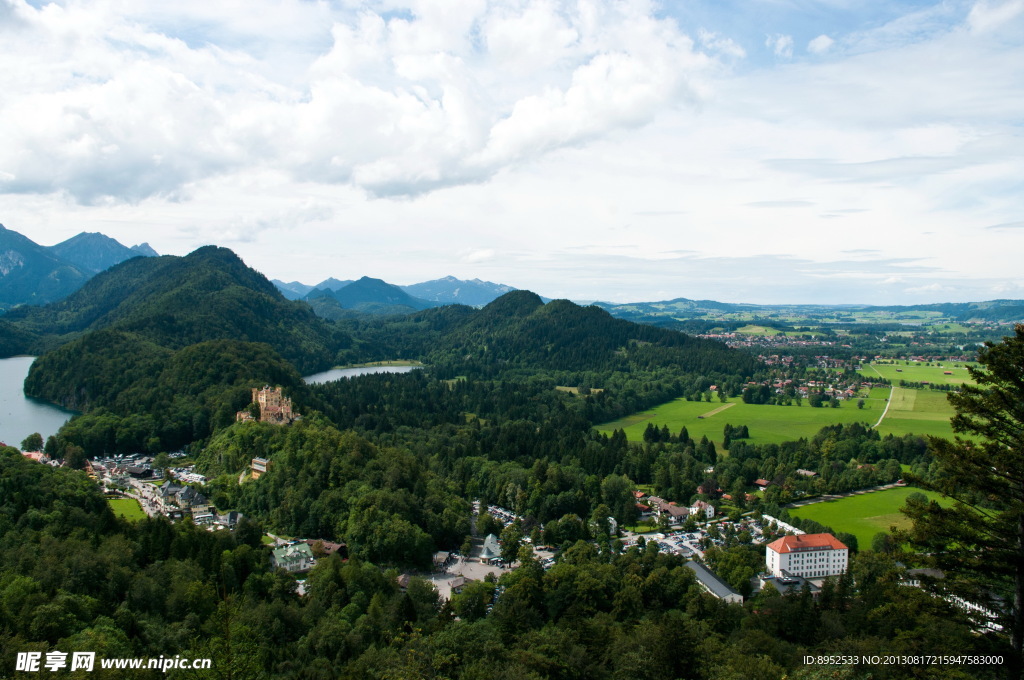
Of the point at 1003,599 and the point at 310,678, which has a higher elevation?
the point at 1003,599

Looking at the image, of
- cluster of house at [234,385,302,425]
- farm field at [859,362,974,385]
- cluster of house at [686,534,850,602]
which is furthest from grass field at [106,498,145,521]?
farm field at [859,362,974,385]

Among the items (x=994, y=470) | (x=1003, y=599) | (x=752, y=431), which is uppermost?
(x=994, y=470)

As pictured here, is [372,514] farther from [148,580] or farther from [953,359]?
[953,359]

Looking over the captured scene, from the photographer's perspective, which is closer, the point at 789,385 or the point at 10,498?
the point at 10,498

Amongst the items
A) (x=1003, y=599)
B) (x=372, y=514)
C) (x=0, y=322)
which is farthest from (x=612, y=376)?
(x=0, y=322)

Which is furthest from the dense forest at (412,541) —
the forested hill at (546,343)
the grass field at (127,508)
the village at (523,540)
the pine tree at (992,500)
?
the forested hill at (546,343)
